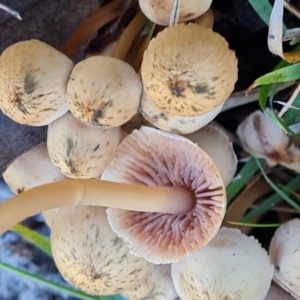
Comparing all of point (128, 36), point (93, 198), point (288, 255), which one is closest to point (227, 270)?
point (288, 255)

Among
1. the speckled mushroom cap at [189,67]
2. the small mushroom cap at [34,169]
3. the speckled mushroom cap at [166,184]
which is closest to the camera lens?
the speckled mushroom cap at [189,67]

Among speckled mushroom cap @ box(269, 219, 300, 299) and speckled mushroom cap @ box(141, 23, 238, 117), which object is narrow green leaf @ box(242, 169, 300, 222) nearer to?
speckled mushroom cap @ box(269, 219, 300, 299)

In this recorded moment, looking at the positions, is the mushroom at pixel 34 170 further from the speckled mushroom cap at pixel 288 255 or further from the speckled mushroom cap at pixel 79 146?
the speckled mushroom cap at pixel 288 255

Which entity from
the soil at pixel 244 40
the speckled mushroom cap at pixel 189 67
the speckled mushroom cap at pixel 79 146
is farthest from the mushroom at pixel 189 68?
the soil at pixel 244 40

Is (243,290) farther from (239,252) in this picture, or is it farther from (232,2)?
(232,2)

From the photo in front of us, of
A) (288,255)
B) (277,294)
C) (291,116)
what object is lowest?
(277,294)

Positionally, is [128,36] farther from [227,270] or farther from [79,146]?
[227,270]

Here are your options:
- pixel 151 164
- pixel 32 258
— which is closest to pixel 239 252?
pixel 151 164
